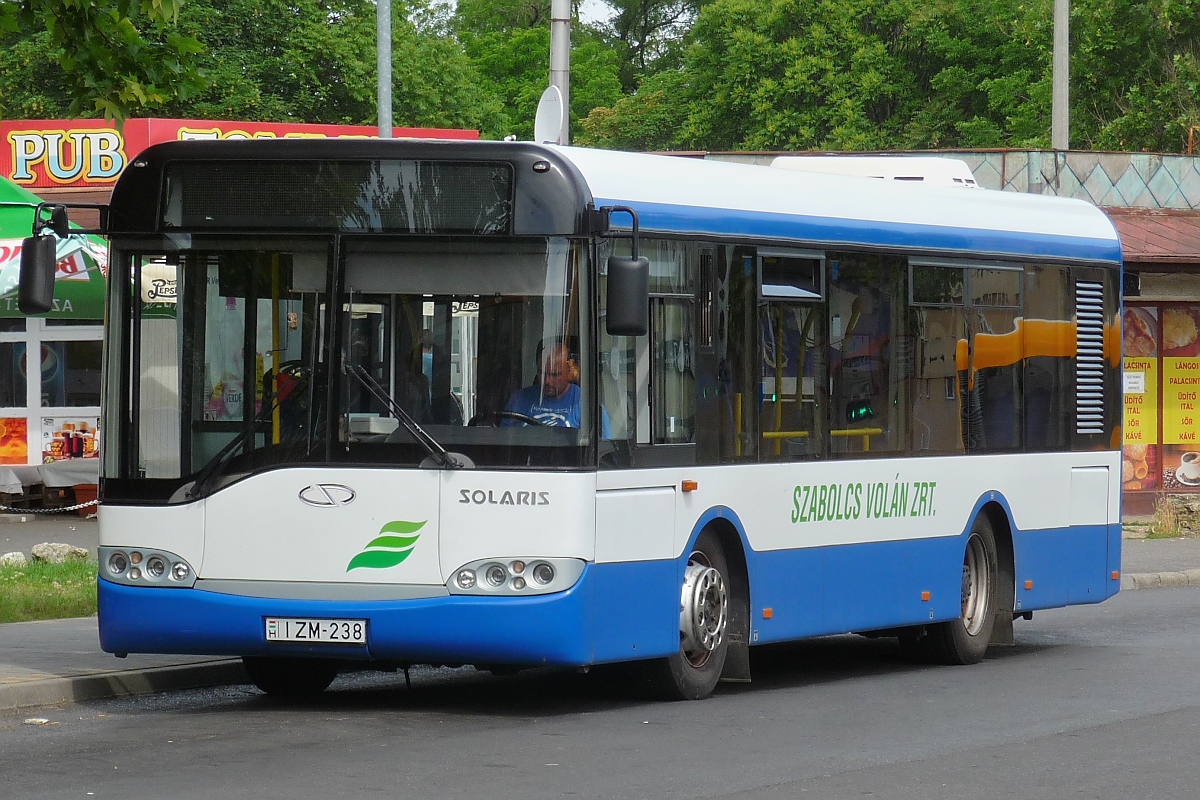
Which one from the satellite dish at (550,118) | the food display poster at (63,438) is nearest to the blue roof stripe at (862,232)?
the satellite dish at (550,118)

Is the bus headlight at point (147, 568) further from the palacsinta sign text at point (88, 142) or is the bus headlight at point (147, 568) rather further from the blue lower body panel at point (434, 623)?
the palacsinta sign text at point (88, 142)

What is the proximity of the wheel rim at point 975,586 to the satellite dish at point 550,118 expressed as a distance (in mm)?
3816

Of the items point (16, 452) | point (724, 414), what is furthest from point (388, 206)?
point (16, 452)

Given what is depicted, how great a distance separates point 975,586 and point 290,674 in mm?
4879

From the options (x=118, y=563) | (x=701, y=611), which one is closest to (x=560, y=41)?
(x=701, y=611)

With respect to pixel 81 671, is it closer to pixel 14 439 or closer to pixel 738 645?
pixel 738 645

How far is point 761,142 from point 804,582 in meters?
48.4

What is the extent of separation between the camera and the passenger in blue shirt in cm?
1007

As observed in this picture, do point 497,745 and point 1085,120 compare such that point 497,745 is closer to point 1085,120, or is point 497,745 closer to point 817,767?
point 817,767

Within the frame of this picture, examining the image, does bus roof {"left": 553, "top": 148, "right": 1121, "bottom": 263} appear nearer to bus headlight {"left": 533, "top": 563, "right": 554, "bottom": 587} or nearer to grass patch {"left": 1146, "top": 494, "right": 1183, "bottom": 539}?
bus headlight {"left": 533, "top": 563, "right": 554, "bottom": 587}

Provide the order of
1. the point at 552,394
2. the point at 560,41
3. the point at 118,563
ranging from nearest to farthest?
the point at 552,394, the point at 118,563, the point at 560,41

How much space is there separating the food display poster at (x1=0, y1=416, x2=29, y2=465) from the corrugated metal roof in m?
14.2

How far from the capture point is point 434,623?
9.92 m

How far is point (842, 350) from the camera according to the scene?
12.5 metres
